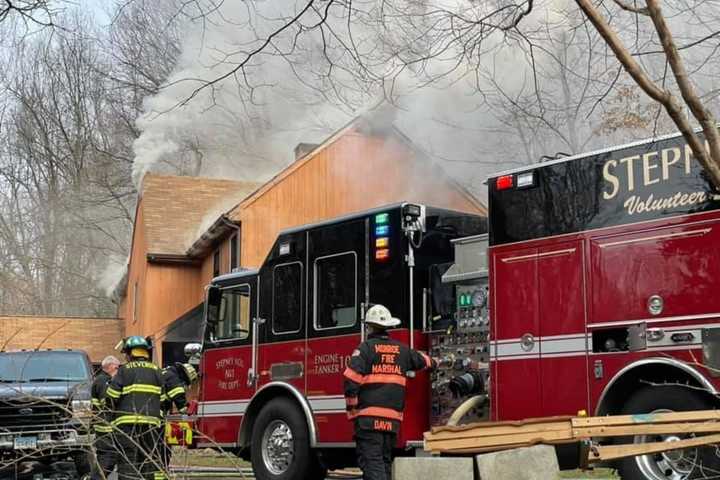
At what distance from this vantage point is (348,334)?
8.95 meters

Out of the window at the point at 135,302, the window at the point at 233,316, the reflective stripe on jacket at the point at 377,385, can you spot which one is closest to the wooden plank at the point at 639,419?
the reflective stripe on jacket at the point at 377,385

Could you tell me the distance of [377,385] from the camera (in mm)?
7480

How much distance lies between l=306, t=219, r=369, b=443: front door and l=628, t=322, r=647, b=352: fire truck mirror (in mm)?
2793

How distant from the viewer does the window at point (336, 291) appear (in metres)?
9.05

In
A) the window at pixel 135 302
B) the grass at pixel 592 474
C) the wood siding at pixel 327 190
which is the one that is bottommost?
the grass at pixel 592 474

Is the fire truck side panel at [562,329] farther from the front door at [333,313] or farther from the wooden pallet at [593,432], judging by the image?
the front door at [333,313]

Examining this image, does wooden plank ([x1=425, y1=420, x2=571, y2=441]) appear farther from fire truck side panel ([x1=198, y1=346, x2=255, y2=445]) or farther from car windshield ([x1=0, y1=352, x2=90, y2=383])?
car windshield ([x1=0, y1=352, x2=90, y2=383])

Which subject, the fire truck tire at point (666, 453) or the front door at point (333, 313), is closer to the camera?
the fire truck tire at point (666, 453)

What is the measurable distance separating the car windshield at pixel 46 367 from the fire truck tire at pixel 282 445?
13.3 feet

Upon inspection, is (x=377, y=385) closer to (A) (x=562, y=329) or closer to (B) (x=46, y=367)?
(A) (x=562, y=329)

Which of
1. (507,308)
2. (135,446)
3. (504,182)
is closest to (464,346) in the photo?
(507,308)

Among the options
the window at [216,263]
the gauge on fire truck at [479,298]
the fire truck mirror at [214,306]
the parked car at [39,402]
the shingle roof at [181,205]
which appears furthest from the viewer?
the shingle roof at [181,205]

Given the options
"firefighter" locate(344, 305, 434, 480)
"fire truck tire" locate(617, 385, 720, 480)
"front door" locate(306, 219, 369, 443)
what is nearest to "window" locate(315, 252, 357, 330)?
"front door" locate(306, 219, 369, 443)

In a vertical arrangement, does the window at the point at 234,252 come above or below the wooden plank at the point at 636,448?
above
